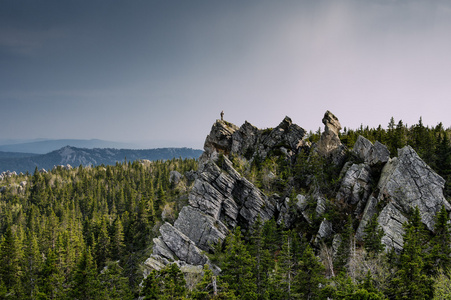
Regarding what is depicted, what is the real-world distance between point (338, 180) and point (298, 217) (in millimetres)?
13213

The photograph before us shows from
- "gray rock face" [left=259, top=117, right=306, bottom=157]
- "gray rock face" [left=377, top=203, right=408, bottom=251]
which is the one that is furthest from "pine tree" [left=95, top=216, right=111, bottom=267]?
"gray rock face" [left=377, top=203, right=408, bottom=251]

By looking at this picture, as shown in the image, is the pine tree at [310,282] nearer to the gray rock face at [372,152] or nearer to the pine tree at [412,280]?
the pine tree at [412,280]

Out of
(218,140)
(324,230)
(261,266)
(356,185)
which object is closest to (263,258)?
(261,266)

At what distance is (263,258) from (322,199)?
88.2ft

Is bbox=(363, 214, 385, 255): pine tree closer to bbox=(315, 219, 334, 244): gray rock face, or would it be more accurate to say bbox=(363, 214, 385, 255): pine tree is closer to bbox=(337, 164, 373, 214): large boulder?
bbox=(315, 219, 334, 244): gray rock face

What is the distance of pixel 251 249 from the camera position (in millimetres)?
47188

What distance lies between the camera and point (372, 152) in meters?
60.4

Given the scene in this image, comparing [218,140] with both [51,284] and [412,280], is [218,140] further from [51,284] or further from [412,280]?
[412,280]

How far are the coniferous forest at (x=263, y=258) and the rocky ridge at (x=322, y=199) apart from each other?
2573 millimetres

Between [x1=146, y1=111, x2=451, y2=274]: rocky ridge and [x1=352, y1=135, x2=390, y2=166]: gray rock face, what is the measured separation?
198mm

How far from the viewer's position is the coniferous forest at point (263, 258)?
98.5 ft

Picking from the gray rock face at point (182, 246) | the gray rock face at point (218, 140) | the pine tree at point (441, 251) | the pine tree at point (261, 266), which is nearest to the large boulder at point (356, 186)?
the pine tree at point (441, 251)

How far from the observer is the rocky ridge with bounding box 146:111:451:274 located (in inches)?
1957

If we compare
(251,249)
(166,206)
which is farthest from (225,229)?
(166,206)
